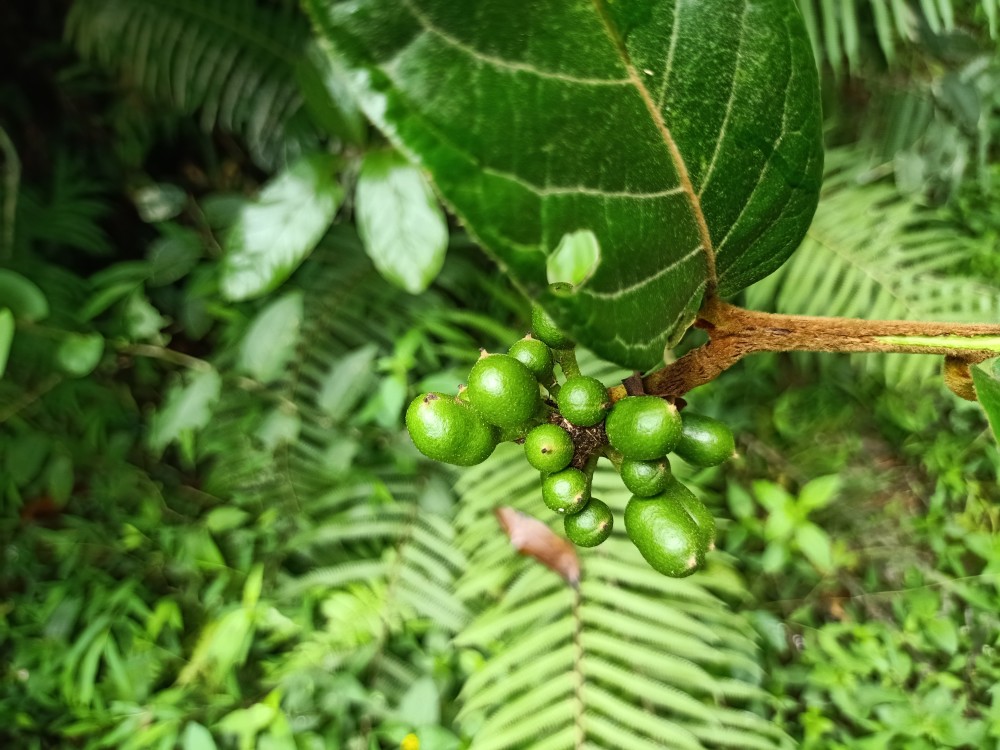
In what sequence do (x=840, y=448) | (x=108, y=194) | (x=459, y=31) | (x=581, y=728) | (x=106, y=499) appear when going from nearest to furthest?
(x=459, y=31)
(x=581, y=728)
(x=840, y=448)
(x=106, y=499)
(x=108, y=194)

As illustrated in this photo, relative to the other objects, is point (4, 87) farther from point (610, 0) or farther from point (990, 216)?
point (990, 216)

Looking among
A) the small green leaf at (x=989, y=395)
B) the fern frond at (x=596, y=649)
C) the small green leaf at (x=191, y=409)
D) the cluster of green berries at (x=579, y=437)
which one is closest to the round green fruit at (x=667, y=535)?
the cluster of green berries at (x=579, y=437)

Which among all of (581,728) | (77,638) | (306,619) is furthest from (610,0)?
(77,638)

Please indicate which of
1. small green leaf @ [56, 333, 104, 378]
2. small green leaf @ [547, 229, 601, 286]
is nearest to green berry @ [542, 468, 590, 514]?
small green leaf @ [547, 229, 601, 286]

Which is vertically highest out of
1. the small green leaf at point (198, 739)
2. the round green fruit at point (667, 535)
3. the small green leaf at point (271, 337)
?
the round green fruit at point (667, 535)

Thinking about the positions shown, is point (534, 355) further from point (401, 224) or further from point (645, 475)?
point (401, 224)

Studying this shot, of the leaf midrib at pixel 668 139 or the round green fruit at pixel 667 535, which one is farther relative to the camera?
the round green fruit at pixel 667 535

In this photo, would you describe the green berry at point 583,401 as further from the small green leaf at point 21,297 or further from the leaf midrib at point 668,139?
the small green leaf at point 21,297
